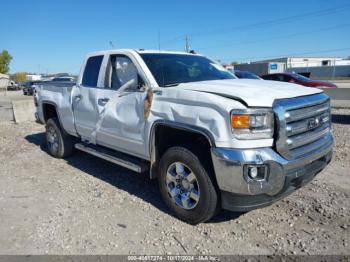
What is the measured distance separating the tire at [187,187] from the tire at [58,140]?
327cm

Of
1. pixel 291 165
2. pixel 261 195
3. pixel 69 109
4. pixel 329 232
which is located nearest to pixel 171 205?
pixel 261 195

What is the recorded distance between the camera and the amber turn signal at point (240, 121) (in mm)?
3189

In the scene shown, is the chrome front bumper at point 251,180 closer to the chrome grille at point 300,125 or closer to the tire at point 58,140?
the chrome grille at point 300,125

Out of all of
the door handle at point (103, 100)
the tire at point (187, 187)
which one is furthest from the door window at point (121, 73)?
the tire at point (187, 187)

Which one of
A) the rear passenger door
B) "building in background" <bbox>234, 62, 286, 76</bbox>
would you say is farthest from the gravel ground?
"building in background" <bbox>234, 62, 286, 76</bbox>

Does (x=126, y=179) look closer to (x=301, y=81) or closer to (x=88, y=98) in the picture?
(x=88, y=98)

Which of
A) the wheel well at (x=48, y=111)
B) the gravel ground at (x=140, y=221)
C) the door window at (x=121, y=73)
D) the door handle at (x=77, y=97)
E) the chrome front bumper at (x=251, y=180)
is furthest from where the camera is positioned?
the wheel well at (x=48, y=111)

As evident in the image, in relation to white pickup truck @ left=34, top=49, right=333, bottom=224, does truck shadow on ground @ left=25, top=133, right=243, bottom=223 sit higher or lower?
lower

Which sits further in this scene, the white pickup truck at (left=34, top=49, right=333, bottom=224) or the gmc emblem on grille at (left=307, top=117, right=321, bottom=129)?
the gmc emblem on grille at (left=307, top=117, right=321, bottom=129)

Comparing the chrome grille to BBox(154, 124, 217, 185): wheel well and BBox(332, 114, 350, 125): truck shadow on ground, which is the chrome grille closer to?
BBox(154, 124, 217, 185): wheel well

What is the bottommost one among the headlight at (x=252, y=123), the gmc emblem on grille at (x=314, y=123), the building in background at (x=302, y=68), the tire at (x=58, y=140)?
the building in background at (x=302, y=68)

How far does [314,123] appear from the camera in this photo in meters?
3.66

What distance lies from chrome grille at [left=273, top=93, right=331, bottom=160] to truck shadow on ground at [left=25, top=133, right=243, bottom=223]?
119cm

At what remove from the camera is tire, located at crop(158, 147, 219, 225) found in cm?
353
